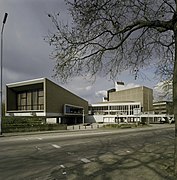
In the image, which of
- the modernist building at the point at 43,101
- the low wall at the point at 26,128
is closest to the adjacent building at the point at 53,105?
the modernist building at the point at 43,101

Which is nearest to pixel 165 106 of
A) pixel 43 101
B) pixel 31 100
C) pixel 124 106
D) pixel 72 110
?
pixel 43 101

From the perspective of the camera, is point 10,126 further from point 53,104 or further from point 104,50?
point 53,104

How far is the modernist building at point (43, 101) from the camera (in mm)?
87312

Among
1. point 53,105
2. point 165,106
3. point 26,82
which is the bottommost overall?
point 53,105

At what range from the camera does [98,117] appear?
122 m

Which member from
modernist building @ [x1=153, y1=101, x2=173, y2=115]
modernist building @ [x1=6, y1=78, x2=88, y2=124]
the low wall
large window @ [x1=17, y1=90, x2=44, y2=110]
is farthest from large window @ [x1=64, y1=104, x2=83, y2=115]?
the low wall

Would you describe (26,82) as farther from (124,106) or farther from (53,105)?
(124,106)

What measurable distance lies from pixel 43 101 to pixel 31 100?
31.3 feet

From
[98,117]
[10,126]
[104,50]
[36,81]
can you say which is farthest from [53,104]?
[104,50]

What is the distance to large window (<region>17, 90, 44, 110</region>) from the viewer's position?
93.6 m

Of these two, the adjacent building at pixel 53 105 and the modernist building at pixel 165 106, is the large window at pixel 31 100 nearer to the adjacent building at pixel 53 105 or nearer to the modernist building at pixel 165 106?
the adjacent building at pixel 53 105

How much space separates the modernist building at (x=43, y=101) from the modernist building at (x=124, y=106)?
16.6 m

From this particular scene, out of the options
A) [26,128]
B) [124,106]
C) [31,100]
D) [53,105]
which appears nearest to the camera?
[26,128]

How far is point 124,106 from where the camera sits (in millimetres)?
131500
